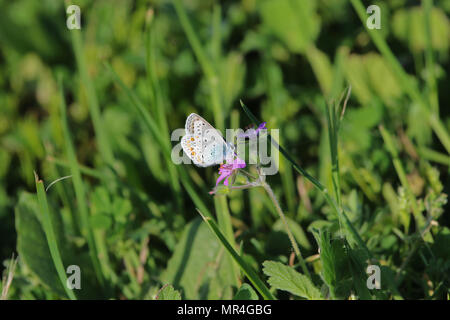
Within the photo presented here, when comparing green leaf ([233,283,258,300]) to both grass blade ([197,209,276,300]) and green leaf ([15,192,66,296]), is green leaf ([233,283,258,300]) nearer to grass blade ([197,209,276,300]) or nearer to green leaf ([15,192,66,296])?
grass blade ([197,209,276,300])

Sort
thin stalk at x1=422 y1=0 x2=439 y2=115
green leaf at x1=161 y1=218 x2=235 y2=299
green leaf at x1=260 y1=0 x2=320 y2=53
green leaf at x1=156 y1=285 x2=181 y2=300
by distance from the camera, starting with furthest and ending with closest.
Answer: green leaf at x1=260 y1=0 x2=320 y2=53
thin stalk at x1=422 y1=0 x2=439 y2=115
green leaf at x1=161 y1=218 x2=235 y2=299
green leaf at x1=156 y1=285 x2=181 y2=300

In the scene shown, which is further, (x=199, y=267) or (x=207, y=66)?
(x=207, y=66)

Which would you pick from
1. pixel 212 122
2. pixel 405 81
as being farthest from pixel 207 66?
pixel 405 81

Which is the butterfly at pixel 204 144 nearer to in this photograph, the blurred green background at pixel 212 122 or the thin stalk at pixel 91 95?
the blurred green background at pixel 212 122

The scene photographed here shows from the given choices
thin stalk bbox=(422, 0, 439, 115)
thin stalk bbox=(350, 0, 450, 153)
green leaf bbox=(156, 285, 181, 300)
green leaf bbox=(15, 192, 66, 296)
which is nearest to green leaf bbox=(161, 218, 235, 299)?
Answer: green leaf bbox=(156, 285, 181, 300)

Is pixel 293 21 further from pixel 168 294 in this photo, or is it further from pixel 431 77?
pixel 168 294
